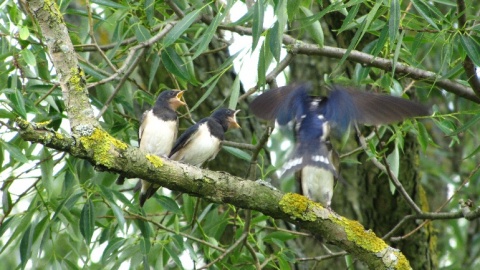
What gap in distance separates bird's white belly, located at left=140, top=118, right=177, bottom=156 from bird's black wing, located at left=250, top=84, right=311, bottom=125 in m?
0.86

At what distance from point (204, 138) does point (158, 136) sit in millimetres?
301

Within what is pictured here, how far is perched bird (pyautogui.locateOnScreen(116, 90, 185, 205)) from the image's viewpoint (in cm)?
493

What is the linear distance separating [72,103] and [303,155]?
156 cm

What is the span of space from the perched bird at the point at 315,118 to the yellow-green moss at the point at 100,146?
1.21m

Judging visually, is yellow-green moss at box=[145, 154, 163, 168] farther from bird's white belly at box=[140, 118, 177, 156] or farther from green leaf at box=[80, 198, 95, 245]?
bird's white belly at box=[140, 118, 177, 156]

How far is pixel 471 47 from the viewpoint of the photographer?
3.65 m

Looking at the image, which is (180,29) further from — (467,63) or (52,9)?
(467,63)

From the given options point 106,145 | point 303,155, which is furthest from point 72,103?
point 303,155

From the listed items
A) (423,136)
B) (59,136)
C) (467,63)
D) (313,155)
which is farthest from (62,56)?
(423,136)

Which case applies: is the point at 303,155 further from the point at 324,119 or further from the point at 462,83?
the point at 462,83

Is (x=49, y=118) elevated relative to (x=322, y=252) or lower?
elevated

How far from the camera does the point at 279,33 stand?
11.1 feet

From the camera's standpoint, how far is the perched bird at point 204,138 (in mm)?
4867

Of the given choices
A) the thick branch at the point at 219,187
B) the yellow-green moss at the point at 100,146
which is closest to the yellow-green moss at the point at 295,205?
the thick branch at the point at 219,187
